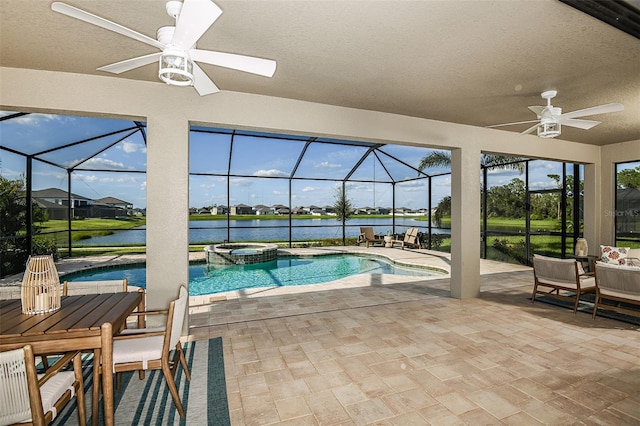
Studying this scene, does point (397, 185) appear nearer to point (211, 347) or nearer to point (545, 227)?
point (545, 227)

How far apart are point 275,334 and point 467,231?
353 cm

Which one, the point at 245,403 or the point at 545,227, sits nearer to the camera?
the point at 245,403

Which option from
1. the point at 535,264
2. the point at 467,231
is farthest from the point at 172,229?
the point at 535,264

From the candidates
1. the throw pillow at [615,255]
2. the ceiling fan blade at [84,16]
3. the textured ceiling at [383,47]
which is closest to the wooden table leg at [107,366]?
the ceiling fan blade at [84,16]

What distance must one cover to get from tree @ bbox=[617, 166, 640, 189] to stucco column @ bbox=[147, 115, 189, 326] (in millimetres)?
8559

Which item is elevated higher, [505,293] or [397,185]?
[397,185]

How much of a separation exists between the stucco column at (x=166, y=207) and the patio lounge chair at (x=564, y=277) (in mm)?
5164

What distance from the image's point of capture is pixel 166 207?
3.49 meters

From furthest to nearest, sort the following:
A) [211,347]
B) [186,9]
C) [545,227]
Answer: [545,227] < [211,347] < [186,9]

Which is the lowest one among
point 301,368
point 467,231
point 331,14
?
point 301,368

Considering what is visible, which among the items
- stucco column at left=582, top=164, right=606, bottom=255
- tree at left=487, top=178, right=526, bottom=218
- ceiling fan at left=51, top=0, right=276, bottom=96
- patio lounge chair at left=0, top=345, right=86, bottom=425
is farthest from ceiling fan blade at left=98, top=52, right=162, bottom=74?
tree at left=487, top=178, right=526, bottom=218

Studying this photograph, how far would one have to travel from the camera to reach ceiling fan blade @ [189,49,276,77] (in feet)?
6.75

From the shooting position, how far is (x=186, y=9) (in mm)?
1631

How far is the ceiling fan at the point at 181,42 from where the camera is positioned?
1.64 m
